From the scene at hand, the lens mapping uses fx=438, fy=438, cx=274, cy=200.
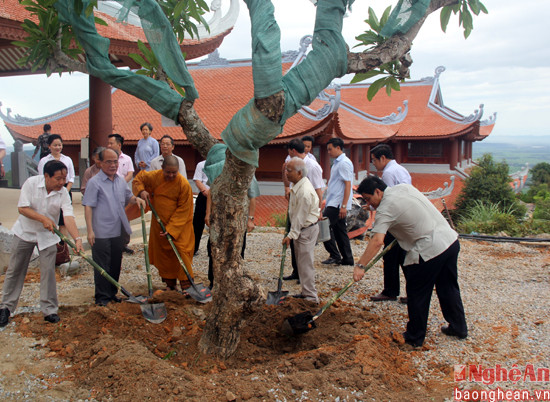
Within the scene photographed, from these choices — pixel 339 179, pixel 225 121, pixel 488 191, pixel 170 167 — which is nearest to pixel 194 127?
pixel 170 167

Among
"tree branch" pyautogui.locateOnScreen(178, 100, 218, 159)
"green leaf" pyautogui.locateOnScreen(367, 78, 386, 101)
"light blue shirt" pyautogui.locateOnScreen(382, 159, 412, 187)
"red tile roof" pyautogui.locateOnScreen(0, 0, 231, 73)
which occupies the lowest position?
"light blue shirt" pyautogui.locateOnScreen(382, 159, 412, 187)

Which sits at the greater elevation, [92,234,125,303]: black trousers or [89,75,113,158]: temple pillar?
[89,75,113,158]: temple pillar

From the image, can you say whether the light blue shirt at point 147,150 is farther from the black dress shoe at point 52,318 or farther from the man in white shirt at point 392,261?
the man in white shirt at point 392,261

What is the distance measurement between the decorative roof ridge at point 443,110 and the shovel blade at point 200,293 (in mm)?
18435

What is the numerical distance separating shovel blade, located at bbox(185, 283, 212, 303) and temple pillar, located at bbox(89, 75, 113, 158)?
5219 mm

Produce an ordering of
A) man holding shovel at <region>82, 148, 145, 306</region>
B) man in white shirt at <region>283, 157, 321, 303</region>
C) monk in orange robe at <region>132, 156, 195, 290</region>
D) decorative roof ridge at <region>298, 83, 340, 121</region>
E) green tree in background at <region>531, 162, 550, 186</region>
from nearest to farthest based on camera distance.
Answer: man holding shovel at <region>82, 148, 145, 306</region> → man in white shirt at <region>283, 157, 321, 303</region> → monk in orange robe at <region>132, 156, 195, 290</region> → decorative roof ridge at <region>298, 83, 340, 121</region> → green tree in background at <region>531, 162, 550, 186</region>

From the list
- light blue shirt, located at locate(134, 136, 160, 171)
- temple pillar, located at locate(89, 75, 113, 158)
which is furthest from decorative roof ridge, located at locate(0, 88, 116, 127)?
light blue shirt, located at locate(134, 136, 160, 171)

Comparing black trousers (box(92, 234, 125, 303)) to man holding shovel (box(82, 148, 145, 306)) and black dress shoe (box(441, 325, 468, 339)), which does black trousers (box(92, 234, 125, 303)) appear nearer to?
man holding shovel (box(82, 148, 145, 306))

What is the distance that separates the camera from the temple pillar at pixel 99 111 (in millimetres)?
8844

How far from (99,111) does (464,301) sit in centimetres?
759

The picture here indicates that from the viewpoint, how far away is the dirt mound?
9.37 feet

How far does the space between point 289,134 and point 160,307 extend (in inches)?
394

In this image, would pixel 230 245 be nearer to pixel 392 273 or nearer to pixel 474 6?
pixel 392 273

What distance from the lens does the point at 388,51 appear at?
10.9 feet
